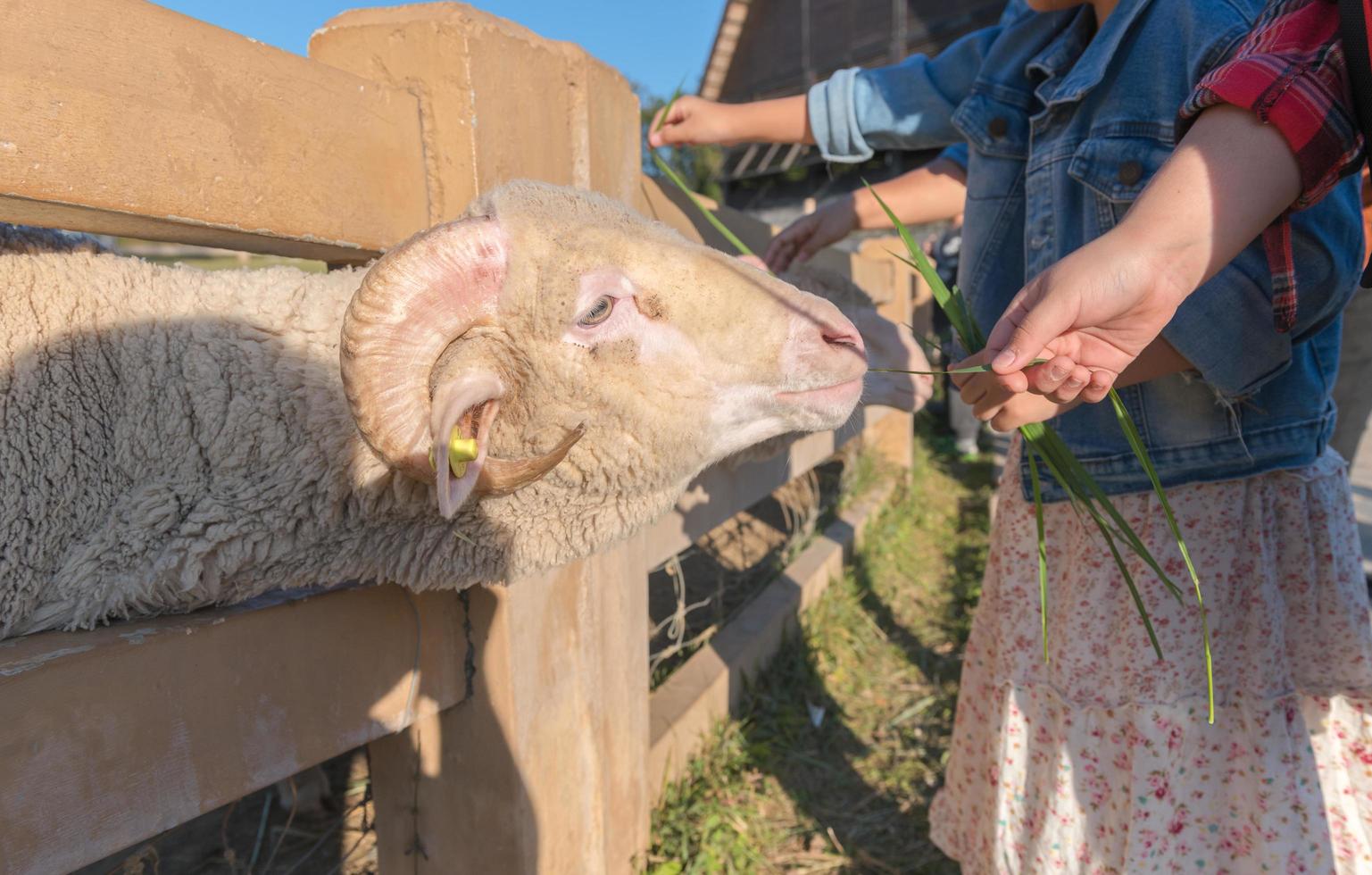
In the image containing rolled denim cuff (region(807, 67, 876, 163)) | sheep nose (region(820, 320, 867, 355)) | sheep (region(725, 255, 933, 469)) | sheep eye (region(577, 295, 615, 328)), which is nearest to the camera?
sheep eye (region(577, 295, 615, 328))

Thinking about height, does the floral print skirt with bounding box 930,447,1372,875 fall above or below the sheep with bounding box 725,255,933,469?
below

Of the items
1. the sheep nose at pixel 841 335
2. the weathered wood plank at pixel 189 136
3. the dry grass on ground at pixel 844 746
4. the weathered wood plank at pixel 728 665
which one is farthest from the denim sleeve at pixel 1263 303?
the dry grass on ground at pixel 844 746

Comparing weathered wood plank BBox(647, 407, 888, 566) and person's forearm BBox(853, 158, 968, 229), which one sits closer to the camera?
weathered wood plank BBox(647, 407, 888, 566)

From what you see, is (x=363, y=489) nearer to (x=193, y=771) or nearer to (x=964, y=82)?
(x=193, y=771)

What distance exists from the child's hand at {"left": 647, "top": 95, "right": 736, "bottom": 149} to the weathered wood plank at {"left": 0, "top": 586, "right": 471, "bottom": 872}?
133 centimetres

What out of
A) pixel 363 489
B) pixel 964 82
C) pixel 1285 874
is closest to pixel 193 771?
pixel 363 489

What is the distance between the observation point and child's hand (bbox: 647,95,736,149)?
1932 millimetres

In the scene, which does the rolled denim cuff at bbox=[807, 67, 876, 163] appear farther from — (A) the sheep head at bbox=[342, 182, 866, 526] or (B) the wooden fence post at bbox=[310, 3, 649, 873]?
(A) the sheep head at bbox=[342, 182, 866, 526]

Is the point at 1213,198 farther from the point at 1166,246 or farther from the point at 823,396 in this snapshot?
the point at 823,396

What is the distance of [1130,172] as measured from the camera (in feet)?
4.20

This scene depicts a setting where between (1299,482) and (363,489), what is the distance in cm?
165

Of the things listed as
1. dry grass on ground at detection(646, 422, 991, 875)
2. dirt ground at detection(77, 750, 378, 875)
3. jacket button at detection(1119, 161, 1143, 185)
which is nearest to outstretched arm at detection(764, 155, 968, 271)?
jacket button at detection(1119, 161, 1143, 185)

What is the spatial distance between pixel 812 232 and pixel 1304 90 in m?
1.35

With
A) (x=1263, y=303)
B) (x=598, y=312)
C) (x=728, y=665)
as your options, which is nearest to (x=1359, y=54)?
(x=1263, y=303)
